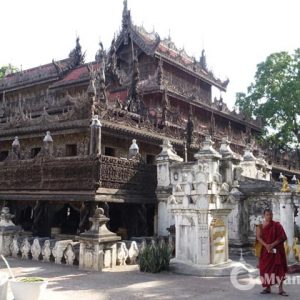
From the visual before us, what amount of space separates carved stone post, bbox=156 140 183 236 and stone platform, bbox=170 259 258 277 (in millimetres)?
5422

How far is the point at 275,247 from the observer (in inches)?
323

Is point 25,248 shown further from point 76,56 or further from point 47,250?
point 76,56

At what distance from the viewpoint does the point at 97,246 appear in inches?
439

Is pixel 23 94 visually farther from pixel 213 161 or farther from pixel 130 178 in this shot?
pixel 213 161

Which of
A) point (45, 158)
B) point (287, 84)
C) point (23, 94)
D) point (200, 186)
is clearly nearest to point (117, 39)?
point (23, 94)

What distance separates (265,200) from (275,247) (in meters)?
6.72

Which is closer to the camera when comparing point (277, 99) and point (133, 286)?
point (133, 286)

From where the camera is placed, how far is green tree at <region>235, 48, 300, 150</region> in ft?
121

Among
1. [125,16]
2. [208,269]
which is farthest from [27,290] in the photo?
[125,16]

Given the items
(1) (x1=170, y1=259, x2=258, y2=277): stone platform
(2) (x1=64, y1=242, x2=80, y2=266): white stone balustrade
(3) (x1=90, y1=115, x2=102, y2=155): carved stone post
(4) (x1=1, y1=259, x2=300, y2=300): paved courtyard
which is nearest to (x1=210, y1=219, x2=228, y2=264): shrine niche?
(1) (x1=170, y1=259, x2=258, y2=277): stone platform

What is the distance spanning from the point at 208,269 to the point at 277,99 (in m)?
29.9

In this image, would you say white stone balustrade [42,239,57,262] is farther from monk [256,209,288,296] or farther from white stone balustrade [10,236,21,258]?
monk [256,209,288,296]

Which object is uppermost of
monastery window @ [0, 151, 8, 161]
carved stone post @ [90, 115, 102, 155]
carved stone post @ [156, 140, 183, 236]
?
monastery window @ [0, 151, 8, 161]

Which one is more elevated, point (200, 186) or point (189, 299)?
point (200, 186)
